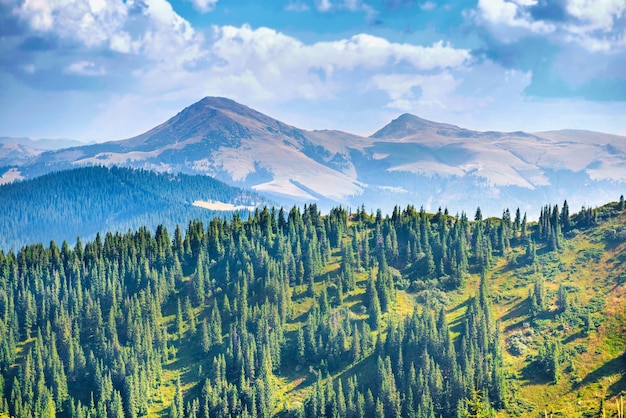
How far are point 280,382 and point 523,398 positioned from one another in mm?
67013

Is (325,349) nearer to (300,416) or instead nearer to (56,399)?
(300,416)

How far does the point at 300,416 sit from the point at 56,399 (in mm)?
71632

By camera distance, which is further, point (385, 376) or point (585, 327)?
point (585, 327)

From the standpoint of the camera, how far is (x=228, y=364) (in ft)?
648

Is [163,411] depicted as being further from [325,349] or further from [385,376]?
[385,376]

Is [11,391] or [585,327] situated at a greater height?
[585,327]

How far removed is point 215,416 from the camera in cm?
17850

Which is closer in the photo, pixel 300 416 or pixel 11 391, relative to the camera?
pixel 300 416

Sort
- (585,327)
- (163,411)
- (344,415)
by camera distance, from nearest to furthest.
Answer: (344,415) → (163,411) → (585,327)

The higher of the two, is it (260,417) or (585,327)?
(585,327)

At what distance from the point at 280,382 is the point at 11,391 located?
78.2m

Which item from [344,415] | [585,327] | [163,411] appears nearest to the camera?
[344,415]

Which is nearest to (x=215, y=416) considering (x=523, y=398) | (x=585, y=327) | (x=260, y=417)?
(x=260, y=417)

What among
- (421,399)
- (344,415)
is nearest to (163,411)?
(344,415)
